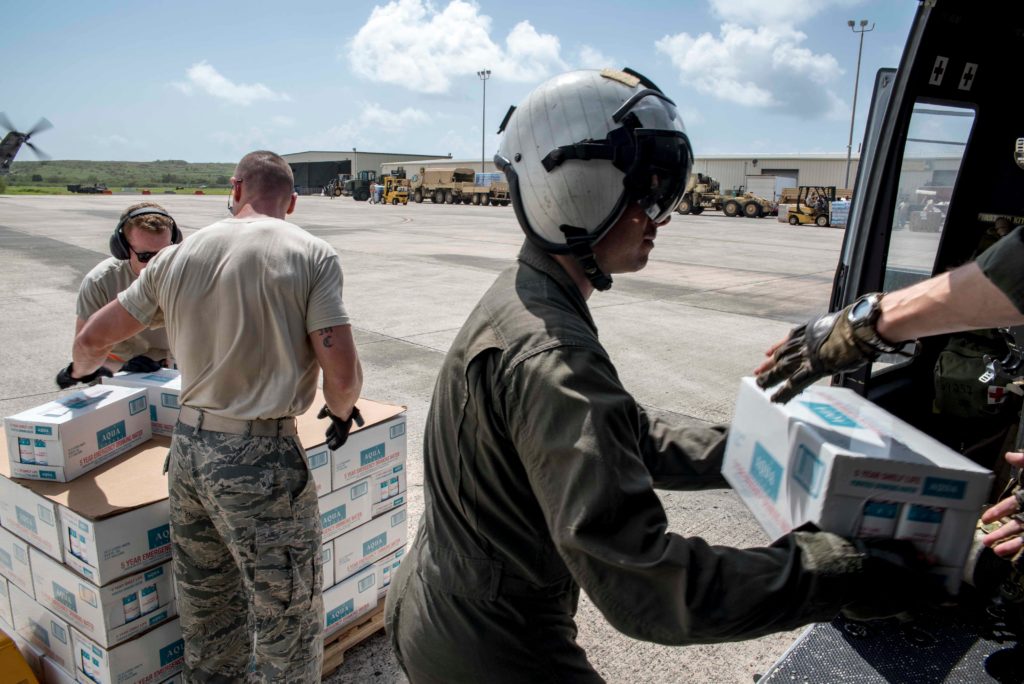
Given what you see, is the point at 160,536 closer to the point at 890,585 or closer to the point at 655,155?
the point at 655,155

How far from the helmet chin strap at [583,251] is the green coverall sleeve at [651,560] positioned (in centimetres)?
44

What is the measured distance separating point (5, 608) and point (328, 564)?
1.33m

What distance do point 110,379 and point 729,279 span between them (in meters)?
13.7

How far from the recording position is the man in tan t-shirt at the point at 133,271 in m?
3.27

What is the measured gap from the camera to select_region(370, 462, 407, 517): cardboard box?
3.07m

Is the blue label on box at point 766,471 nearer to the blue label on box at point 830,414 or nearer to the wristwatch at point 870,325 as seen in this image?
the blue label on box at point 830,414

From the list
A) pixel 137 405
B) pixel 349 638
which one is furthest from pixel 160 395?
pixel 349 638

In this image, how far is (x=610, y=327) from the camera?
9.65m

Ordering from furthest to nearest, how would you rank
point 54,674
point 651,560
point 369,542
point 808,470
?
point 369,542, point 54,674, point 808,470, point 651,560

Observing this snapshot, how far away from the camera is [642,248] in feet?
5.32

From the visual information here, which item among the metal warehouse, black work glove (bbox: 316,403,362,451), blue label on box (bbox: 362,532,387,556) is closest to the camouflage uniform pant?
black work glove (bbox: 316,403,362,451)

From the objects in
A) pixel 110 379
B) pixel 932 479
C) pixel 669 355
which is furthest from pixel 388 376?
pixel 932 479

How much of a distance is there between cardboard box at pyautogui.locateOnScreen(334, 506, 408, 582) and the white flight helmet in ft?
6.22

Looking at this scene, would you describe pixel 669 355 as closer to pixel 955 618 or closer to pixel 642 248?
pixel 955 618
